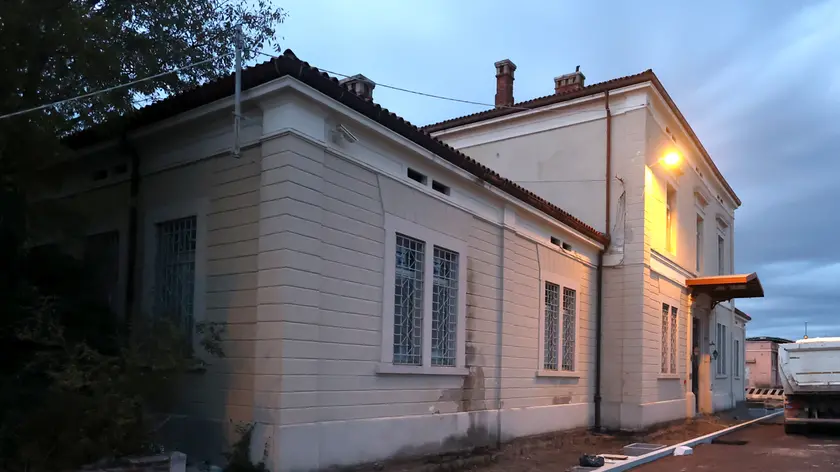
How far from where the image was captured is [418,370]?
934cm

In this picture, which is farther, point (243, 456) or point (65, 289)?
point (65, 289)

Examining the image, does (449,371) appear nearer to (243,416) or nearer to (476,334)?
(476,334)

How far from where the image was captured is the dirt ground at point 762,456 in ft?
Answer: 35.2

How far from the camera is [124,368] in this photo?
6734 mm

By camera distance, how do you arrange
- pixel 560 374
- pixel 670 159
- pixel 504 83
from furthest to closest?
1. pixel 504 83
2. pixel 670 159
3. pixel 560 374

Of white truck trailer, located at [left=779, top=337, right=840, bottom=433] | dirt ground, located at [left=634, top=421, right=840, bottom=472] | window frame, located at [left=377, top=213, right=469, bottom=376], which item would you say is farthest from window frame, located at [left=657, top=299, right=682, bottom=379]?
window frame, located at [left=377, top=213, right=469, bottom=376]

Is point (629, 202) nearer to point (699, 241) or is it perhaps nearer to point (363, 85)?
point (699, 241)

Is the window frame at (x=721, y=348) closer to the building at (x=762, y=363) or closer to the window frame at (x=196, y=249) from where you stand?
the building at (x=762, y=363)

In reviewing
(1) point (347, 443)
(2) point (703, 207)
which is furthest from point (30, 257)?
(2) point (703, 207)

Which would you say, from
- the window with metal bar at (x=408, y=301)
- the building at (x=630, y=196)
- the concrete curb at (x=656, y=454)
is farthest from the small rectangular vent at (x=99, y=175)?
the building at (x=630, y=196)

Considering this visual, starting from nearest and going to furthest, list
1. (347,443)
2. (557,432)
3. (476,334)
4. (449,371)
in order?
(347,443)
(449,371)
(476,334)
(557,432)

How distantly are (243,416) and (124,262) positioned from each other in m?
3.11

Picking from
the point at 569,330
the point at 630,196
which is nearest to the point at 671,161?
the point at 630,196

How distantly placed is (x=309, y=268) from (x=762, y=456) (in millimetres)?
9013
